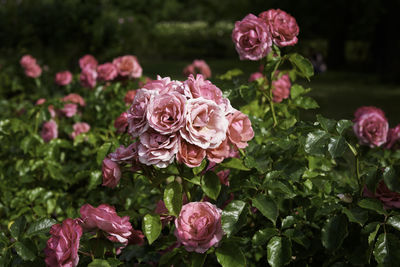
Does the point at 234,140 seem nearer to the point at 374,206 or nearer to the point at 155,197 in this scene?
the point at 374,206

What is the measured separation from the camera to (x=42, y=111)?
7.70 ft

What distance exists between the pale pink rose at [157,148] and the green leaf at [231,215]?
0.68ft

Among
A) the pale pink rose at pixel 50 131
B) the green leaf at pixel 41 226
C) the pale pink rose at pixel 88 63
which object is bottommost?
the pale pink rose at pixel 50 131

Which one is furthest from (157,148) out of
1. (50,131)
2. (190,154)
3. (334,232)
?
(50,131)

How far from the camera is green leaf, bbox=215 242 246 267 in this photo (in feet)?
4.12

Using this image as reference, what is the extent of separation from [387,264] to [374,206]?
147mm

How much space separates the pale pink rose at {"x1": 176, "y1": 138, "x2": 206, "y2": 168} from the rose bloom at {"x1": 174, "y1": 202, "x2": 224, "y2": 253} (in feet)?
0.46

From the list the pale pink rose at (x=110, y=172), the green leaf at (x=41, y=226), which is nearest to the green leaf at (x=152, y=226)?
the pale pink rose at (x=110, y=172)

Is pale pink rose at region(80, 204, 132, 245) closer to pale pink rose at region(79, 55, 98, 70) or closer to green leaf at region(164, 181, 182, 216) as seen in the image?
green leaf at region(164, 181, 182, 216)

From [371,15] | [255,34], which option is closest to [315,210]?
[255,34]

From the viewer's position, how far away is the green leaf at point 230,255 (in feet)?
4.12

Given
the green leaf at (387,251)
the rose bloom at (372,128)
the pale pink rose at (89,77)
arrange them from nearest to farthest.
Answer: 1. the green leaf at (387,251)
2. the rose bloom at (372,128)
3. the pale pink rose at (89,77)

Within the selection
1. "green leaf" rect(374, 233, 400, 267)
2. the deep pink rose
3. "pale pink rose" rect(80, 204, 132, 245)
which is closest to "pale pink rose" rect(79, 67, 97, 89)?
"pale pink rose" rect(80, 204, 132, 245)

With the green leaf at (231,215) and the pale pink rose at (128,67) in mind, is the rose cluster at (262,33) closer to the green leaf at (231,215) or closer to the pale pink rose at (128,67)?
the green leaf at (231,215)
